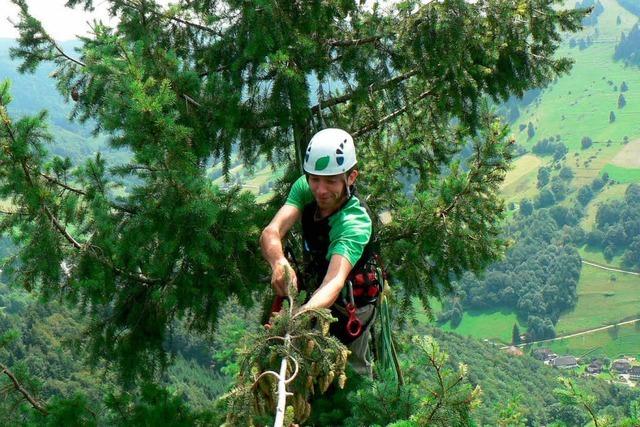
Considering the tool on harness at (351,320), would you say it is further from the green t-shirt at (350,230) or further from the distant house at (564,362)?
Answer: the distant house at (564,362)

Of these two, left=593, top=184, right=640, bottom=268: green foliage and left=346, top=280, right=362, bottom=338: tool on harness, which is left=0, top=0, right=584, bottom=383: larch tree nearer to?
left=346, top=280, right=362, bottom=338: tool on harness

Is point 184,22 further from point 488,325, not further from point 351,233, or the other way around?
point 488,325

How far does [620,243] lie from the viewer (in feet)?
470

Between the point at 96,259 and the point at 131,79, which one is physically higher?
the point at 131,79

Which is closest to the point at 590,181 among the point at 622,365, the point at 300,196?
the point at 622,365

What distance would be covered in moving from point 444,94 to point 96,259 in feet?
12.6

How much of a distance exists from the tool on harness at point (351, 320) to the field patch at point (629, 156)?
175719 millimetres

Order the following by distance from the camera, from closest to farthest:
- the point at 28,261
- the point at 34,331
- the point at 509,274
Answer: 1. the point at 28,261
2. the point at 34,331
3. the point at 509,274

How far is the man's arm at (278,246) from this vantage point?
3.62 meters

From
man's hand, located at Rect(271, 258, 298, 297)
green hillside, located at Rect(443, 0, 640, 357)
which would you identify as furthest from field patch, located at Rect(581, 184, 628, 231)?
man's hand, located at Rect(271, 258, 298, 297)

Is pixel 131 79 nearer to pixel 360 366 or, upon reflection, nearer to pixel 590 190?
pixel 360 366

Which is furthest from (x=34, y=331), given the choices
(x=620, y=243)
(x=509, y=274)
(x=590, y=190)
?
Result: (x=590, y=190)

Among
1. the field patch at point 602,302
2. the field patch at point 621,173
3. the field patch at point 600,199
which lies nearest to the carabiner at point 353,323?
the field patch at point 602,302

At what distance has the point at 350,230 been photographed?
3.75m
